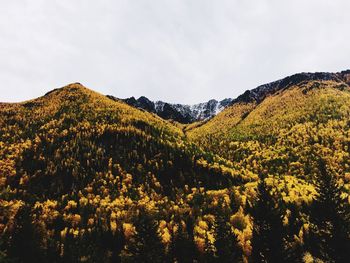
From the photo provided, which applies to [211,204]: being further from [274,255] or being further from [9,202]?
[274,255]

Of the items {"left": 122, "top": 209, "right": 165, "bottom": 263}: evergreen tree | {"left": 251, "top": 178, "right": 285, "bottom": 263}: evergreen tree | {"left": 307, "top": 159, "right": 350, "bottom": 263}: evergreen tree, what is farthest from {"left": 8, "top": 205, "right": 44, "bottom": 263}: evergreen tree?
{"left": 307, "top": 159, "right": 350, "bottom": 263}: evergreen tree

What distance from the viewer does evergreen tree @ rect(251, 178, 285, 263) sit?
171 feet

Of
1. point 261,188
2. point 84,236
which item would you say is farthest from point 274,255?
point 84,236

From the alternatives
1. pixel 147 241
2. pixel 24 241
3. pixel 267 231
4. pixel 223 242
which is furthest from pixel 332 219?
pixel 24 241

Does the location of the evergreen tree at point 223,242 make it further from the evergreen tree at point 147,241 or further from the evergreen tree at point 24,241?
the evergreen tree at point 24,241

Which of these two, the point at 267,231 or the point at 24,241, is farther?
the point at 24,241

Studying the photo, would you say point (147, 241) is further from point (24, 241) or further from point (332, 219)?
point (24, 241)

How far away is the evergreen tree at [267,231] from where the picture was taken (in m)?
52.1

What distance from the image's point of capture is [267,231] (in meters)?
52.9

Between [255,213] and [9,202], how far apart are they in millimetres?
183681

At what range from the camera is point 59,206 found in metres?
195

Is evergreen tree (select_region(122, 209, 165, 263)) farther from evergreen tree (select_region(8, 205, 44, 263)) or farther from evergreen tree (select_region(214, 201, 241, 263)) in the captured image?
evergreen tree (select_region(8, 205, 44, 263))

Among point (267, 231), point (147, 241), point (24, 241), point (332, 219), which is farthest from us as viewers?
point (24, 241)

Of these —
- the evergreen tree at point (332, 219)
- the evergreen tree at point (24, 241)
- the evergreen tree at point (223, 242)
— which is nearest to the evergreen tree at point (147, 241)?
the evergreen tree at point (223, 242)
